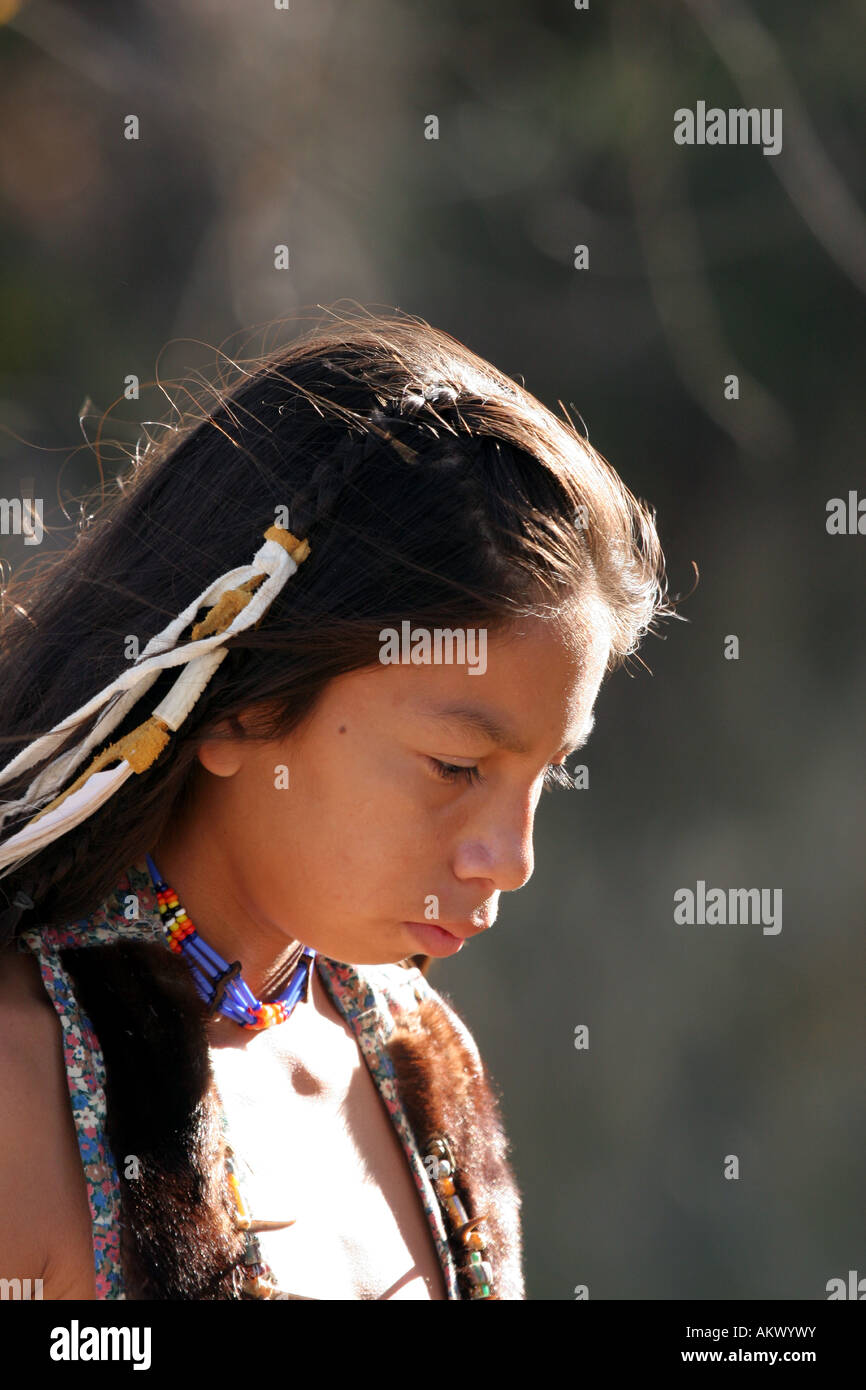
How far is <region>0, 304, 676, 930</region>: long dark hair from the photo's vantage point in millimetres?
1212

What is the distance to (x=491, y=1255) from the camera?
144 centimetres

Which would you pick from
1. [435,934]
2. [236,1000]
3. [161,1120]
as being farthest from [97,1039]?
[435,934]

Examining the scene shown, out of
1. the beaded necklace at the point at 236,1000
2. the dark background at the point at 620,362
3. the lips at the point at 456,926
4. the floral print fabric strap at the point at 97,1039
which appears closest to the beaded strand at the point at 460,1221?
the floral print fabric strap at the point at 97,1039

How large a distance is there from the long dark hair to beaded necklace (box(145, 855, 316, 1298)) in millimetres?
78

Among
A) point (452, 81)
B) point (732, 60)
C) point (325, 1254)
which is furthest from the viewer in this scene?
point (452, 81)

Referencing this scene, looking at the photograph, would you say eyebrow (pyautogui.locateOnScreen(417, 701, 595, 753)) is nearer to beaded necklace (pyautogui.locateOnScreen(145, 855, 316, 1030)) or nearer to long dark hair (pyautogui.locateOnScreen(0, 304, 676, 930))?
long dark hair (pyautogui.locateOnScreen(0, 304, 676, 930))

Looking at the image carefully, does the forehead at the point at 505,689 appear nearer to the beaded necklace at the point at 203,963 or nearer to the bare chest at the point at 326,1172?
the beaded necklace at the point at 203,963

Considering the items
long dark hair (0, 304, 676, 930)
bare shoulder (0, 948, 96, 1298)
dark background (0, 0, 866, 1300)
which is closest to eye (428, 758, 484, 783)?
long dark hair (0, 304, 676, 930)

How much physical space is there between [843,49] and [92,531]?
9.27 feet

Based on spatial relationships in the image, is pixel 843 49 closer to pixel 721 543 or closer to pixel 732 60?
pixel 732 60

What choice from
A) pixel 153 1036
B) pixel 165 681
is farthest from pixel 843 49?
pixel 153 1036

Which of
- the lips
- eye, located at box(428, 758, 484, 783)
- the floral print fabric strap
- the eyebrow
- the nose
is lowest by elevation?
the floral print fabric strap

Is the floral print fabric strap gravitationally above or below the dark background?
below

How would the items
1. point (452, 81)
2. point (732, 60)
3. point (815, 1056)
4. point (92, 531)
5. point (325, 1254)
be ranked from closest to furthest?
point (325, 1254) < point (92, 531) < point (732, 60) < point (452, 81) < point (815, 1056)
